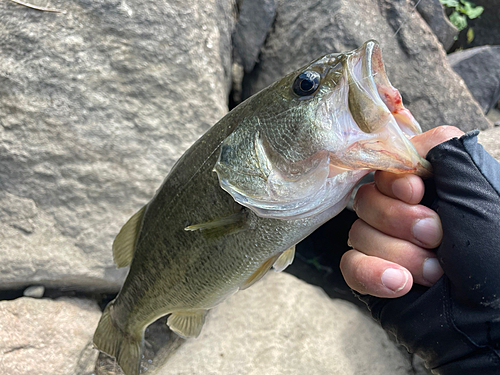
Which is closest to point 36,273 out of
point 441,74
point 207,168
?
point 207,168

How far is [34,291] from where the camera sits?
2.24 m

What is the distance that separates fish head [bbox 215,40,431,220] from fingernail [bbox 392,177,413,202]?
0.16ft

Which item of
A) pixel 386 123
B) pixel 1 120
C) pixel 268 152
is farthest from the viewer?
pixel 1 120

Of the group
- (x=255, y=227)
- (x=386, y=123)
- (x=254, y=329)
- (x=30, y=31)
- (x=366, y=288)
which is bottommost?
(x=254, y=329)

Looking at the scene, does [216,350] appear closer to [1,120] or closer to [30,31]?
[1,120]

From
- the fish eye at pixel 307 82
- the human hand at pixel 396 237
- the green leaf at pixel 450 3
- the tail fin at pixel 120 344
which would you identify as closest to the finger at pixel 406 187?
the human hand at pixel 396 237

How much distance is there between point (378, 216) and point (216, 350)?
5.10ft

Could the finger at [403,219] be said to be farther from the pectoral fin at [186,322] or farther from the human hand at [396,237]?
the pectoral fin at [186,322]

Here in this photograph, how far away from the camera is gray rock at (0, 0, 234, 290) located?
218cm

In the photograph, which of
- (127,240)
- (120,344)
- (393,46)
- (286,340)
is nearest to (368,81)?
(127,240)

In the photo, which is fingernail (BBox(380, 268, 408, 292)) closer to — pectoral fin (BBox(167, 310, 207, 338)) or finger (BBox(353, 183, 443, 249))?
finger (BBox(353, 183, 443, 249))

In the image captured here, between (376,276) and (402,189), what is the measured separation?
0.29m

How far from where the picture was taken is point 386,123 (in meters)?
0.92

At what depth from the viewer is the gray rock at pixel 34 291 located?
7.33 feet
